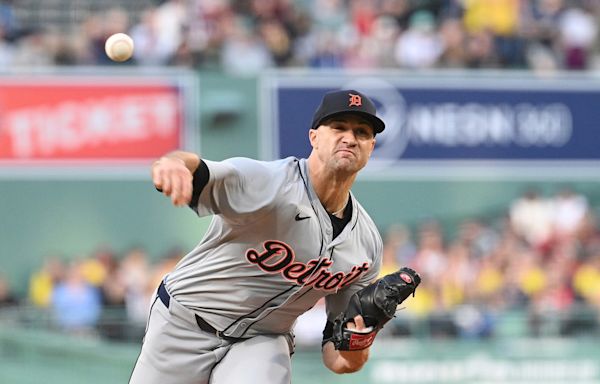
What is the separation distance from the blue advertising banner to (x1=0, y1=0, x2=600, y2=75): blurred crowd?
0.25 meters

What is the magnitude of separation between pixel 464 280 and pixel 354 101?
791 centimetres

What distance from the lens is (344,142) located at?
5.55m

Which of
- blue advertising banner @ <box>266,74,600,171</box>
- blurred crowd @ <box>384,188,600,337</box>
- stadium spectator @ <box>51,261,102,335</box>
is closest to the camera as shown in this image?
stadium spectator @ <box>51,261,102,335</box>

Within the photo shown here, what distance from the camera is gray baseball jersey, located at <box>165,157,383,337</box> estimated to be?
5.40 metres

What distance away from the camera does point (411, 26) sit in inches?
599

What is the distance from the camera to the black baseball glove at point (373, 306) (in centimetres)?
575

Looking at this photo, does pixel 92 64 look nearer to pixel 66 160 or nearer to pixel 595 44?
pixel 66 160

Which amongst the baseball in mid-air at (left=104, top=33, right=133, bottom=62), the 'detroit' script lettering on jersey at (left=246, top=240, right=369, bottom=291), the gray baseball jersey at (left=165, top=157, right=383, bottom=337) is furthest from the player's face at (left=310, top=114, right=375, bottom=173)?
the baseball in mid-air at (left=104, top=33, right=133, bottom=62)

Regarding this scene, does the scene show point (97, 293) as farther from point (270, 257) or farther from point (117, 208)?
point (270, 257)

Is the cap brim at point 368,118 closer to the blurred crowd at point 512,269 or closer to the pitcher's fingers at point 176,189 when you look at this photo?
the pitcher's fingers at point 176,189

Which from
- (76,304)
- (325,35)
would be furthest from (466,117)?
(76,304)

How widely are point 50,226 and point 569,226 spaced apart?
6368 millimetres

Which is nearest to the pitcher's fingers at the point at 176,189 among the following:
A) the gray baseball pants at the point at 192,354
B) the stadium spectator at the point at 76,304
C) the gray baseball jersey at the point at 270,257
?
the gray baseball jersey at the point at 270,257

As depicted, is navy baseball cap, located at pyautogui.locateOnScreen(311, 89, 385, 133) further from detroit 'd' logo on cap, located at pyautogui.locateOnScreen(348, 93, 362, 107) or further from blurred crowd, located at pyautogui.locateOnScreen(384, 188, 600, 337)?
blurred crowd, located at pyautogui.locateOnScreen(384, 188, 600, 337)
